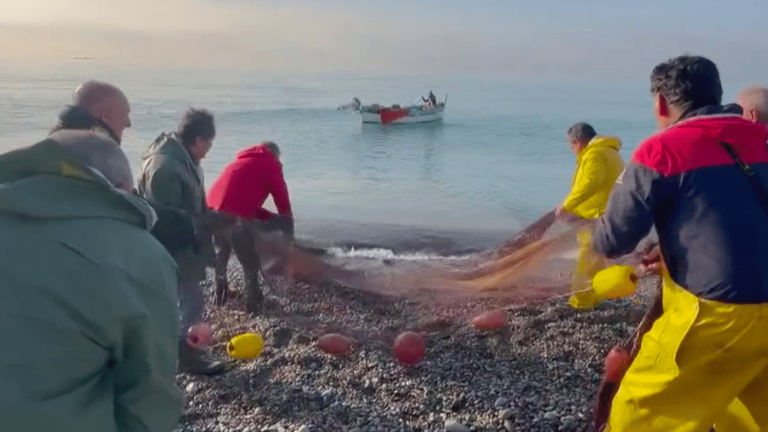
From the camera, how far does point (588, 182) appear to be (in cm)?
768

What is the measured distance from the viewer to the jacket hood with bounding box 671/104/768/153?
11.5 ft

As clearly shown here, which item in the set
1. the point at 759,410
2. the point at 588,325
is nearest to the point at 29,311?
the point at 759,410

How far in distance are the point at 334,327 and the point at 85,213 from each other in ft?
15.4

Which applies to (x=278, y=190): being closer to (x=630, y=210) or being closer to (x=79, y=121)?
(x=79, y=121)

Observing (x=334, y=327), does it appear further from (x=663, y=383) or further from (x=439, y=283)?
(x=663, y=383)

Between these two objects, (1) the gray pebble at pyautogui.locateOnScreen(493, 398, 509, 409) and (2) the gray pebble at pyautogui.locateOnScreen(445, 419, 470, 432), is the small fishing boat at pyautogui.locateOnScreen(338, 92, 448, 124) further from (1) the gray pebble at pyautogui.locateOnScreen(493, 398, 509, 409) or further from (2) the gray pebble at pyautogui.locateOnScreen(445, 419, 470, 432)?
(2) the gray pebble at pyautogui.locateOnScreen(445, 419, 470, 432)

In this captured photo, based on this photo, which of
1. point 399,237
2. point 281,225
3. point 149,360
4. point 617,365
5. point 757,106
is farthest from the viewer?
point 399,237

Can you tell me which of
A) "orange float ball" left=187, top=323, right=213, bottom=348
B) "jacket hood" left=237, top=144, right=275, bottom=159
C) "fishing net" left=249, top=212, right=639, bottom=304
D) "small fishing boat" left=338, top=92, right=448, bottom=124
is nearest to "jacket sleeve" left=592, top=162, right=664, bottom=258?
"fishing net" left=249, top=212, right=639, bottom=304

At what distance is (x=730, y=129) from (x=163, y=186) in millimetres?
3942

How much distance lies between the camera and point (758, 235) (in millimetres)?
3430

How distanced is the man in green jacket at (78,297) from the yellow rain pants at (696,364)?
2.18 metres

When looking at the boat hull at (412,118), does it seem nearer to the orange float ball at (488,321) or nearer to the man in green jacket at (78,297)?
the orange float ball at (488,321)

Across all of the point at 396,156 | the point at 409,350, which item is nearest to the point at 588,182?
the point at 409,350

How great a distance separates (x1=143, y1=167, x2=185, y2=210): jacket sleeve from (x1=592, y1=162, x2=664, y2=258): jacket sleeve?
3.34 m
